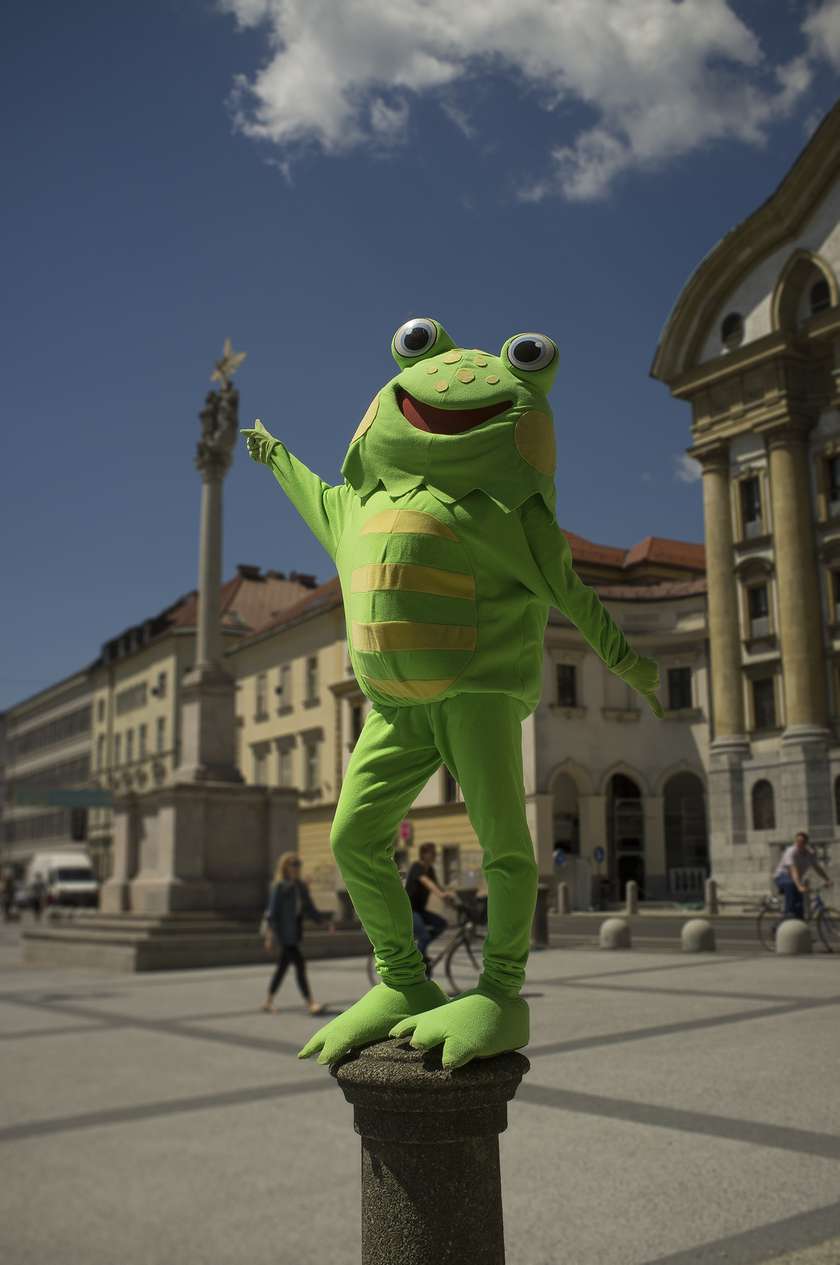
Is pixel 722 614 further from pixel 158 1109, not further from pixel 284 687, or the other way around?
pixel 158 1109

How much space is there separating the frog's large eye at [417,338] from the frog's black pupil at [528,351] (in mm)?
243

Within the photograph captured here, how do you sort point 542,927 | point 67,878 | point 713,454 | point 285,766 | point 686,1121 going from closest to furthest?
point 686,1121
point 542,927
point 713,454
point 285,766
point 67,878

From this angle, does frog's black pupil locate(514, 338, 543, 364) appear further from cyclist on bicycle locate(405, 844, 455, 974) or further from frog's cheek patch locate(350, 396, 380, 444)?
cyclist on bicycle locate(405, 844, 455, 974)

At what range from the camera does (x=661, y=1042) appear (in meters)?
9.48

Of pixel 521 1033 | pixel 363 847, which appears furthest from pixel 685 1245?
pixel 363 847

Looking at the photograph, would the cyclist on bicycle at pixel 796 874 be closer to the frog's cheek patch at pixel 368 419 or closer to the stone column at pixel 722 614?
the frog's cheek patch at pixel 368 419

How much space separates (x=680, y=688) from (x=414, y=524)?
130ft

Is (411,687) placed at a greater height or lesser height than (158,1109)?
greater

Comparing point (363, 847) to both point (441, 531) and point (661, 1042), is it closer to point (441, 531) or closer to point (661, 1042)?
point (441, 531)

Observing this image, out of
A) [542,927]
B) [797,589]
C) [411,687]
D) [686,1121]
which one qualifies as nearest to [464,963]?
[542,927]

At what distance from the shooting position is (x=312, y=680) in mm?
51562

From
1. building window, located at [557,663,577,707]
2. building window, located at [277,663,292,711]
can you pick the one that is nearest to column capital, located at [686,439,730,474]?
building window, located at [557,663,577,707]

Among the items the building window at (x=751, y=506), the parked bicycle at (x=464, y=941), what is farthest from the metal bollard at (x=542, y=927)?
the building window at (x=751, y=506)

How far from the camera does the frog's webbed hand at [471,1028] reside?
2.75 meters
